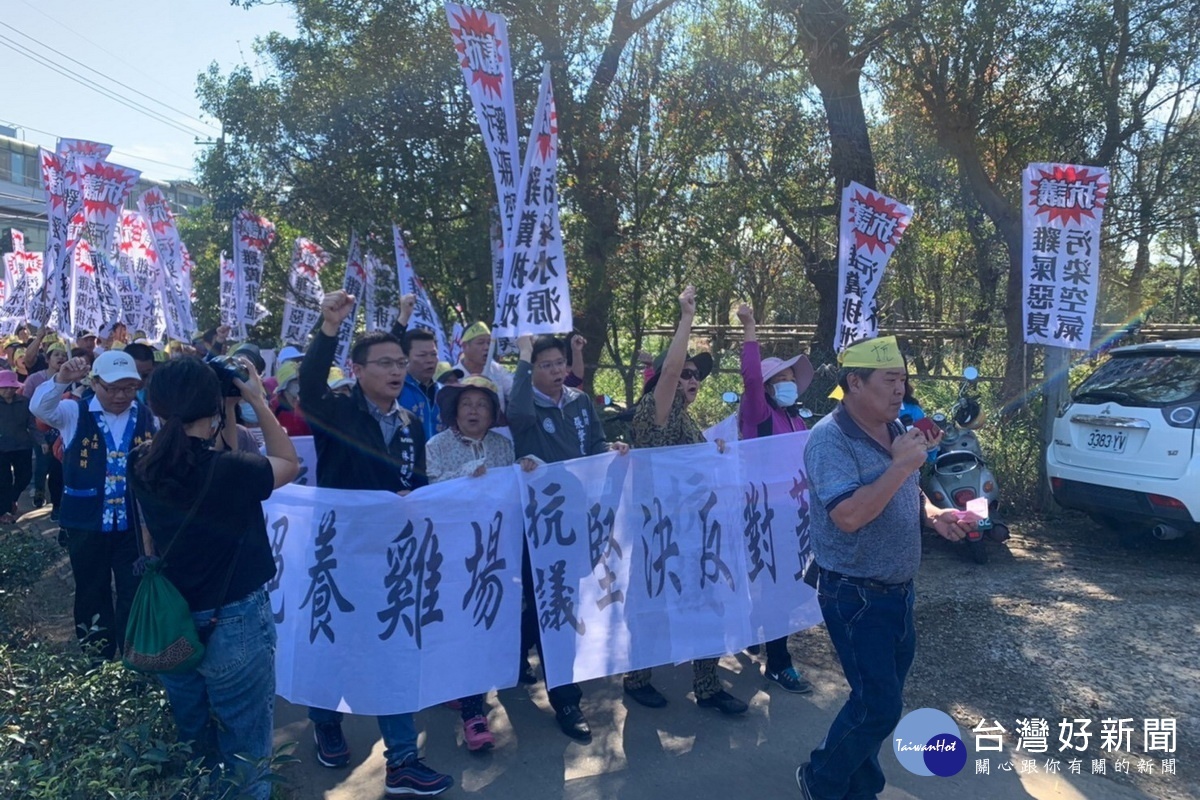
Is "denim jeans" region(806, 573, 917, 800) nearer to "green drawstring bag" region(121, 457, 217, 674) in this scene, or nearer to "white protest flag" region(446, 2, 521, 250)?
"green drawstring bag" region(121, 457, 217, 674)

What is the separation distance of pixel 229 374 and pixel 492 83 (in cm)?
312

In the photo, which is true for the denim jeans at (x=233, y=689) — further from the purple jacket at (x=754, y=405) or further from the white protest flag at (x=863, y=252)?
the white protest flag at (x=863, y=252)

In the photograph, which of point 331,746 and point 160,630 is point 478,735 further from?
point 160,630

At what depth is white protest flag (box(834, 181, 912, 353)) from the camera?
7195 millimetres

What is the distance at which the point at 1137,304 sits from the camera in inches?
786

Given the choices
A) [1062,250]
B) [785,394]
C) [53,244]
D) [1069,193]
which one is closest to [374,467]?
[785,394]

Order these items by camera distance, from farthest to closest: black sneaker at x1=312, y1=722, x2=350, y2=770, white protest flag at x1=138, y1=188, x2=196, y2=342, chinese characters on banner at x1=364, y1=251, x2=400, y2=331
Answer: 1. white protest flag at x1=138, y1=188, x2=196, y2=342
2. chinese characters on banner at x1=364, y1=251, x2=400, y2=331
3. black sneaker at x1=312, y1=722, x2=350, y2=770

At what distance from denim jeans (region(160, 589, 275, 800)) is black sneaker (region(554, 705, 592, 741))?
62.9 inches

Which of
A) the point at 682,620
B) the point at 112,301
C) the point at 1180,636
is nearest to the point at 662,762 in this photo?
the point at 682,620

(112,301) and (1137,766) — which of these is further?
(112,301)

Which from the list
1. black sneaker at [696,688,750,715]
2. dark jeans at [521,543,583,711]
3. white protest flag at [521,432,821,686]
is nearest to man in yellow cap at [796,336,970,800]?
black sneaker at [696,688,750,715]

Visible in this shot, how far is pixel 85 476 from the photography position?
4465 millimetres

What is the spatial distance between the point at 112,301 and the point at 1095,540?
10706mm

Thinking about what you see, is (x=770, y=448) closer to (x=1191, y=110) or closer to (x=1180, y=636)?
(x=1180, y=636)
